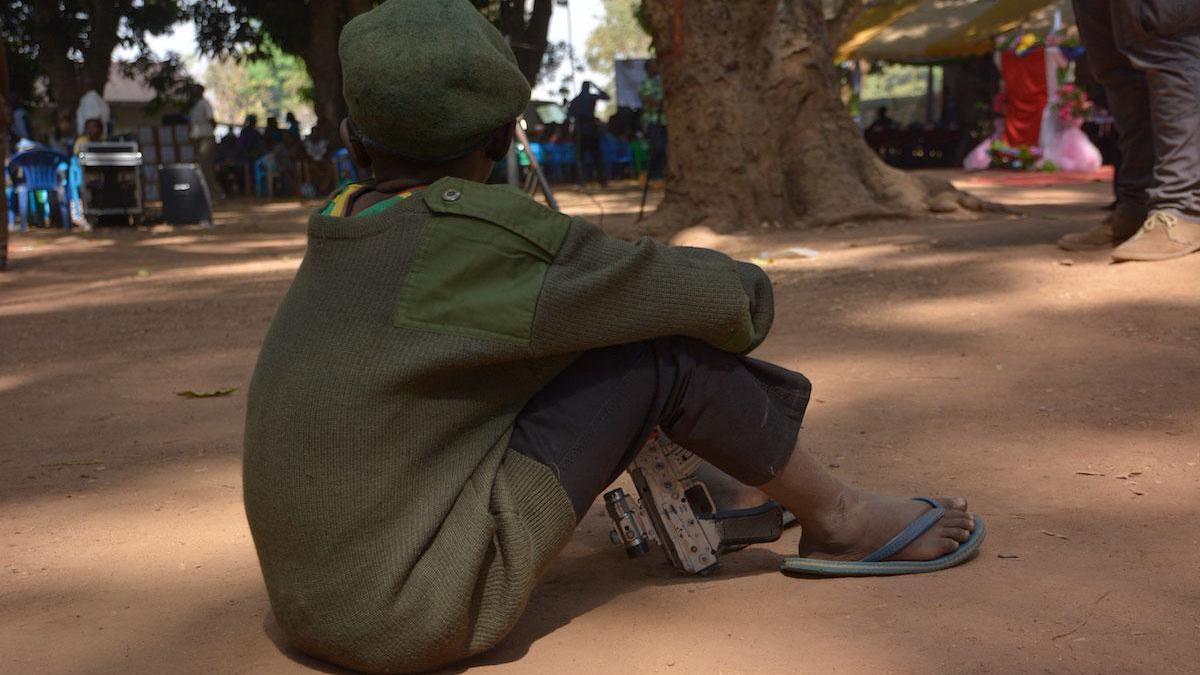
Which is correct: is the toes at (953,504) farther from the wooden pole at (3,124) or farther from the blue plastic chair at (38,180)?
the blue plastic chair at (38,180)

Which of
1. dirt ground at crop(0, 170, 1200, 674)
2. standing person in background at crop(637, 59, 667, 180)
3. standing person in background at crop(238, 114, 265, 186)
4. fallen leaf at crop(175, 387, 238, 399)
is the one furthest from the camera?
standing person in background at crop(238, 114, 265, 186)

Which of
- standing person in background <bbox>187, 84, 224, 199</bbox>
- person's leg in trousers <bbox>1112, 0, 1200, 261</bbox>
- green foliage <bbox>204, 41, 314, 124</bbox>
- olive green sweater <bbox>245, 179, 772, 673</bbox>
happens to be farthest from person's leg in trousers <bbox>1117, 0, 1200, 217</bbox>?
green foliage <bbox>204, 41, 314, 124</bbox>

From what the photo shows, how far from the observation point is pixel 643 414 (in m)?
Result: 2.20

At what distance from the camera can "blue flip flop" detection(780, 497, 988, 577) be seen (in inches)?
95.4

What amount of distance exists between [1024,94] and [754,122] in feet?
29.9

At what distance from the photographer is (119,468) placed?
3.61 metres

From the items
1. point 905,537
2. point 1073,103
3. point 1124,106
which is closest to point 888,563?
point 905,537

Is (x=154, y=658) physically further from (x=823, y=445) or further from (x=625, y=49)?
(x=625, y=49)

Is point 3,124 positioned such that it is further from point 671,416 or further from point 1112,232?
point 671,416

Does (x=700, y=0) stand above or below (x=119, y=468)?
above

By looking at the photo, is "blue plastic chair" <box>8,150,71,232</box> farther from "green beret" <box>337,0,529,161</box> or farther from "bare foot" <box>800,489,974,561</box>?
"bare foot" <box>800,489,974,561</box>

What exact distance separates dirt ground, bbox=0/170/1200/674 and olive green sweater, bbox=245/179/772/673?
0.19 metres

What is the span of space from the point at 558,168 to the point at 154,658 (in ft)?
65.4

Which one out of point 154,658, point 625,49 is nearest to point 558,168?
point 154,658
